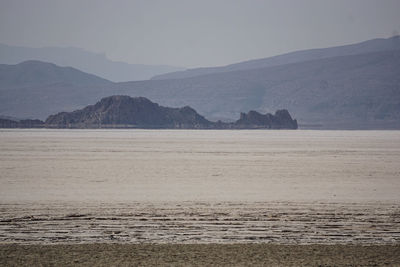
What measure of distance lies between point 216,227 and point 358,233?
3085mm

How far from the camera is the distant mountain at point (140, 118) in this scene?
11944 cm

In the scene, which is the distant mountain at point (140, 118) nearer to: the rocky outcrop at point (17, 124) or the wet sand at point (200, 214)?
the rocky outcrop at point (17, 124)

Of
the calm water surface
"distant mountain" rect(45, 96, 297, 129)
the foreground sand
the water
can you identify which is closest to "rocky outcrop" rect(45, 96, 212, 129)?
"distant mountain" rect(45, 96, 297, 129)

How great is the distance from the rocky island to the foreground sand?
10495 cm

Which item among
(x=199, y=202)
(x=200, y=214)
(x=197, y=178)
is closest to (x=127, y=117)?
(x=197, y=178)

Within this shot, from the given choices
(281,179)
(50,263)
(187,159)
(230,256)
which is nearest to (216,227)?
(230,256)

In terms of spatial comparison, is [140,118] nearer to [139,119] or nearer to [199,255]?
[139,119]

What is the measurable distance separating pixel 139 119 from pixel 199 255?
112 meters

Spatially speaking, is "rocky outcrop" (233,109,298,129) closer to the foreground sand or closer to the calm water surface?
the calm water surface

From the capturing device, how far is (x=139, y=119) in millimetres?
122688

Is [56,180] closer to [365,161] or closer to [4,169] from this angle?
[4,169]

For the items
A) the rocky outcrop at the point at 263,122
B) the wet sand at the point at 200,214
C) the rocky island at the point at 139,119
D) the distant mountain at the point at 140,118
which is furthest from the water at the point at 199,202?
the rocky outcrop at the point at 263,122

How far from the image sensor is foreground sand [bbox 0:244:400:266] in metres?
10.9

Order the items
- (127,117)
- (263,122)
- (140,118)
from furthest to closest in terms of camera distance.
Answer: (263,122), (140,118), (127,117)
